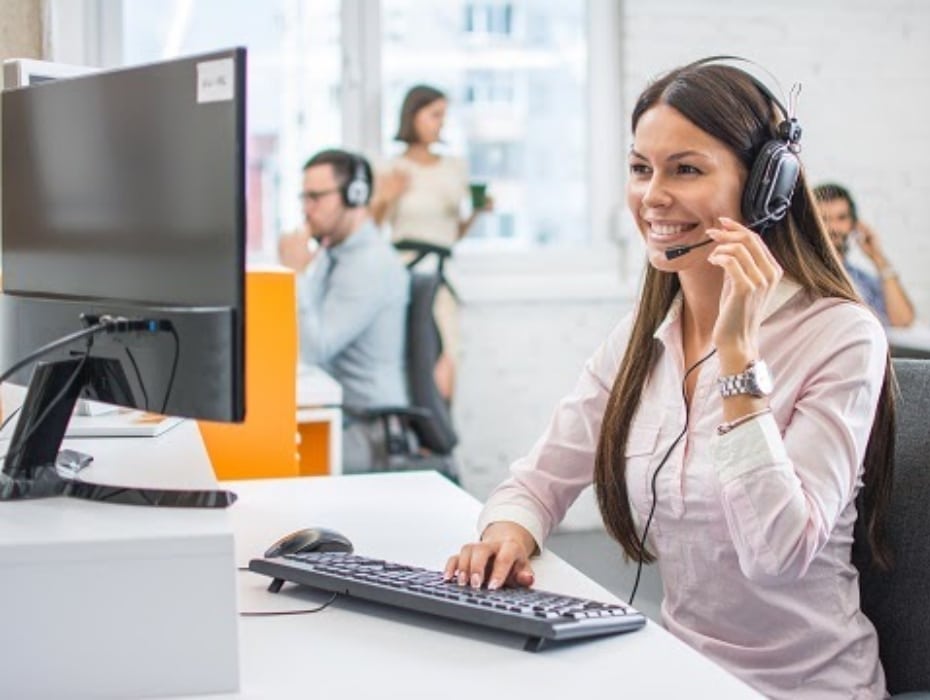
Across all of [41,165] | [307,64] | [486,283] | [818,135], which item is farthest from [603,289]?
[41,165]

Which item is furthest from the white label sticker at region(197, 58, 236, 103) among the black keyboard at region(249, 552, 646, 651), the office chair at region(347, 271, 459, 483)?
the office chair at region(347, 271, 459, 483)

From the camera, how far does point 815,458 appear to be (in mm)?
1319

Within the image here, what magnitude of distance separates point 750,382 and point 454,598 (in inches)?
14.4

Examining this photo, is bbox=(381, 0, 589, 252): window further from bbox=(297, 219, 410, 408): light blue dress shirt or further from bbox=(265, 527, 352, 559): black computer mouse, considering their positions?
bbox=(265, 527, 352, 559): black computer mouse

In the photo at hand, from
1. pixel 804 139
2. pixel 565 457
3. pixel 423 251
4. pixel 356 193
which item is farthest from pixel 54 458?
pixel 804 139

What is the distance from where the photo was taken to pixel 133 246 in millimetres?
1202

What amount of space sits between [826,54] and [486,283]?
58.9 inches

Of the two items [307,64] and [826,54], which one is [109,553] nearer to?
[307,64]

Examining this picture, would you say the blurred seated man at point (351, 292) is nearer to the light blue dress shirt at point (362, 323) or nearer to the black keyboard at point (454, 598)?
the light blue dress shirt at point (362, 323)

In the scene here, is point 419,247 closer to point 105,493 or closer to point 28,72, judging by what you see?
point 28,72

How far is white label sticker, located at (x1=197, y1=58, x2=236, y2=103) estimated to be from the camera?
1.07 meters

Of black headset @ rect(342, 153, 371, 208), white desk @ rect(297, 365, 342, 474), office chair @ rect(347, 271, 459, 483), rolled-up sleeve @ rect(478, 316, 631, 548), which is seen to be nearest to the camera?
rolled-up sleeve @ rect(478, 316, 631, 548)

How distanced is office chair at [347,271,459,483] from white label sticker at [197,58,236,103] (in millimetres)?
2487

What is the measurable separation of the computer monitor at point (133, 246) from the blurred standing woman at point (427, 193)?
301 centimetres
